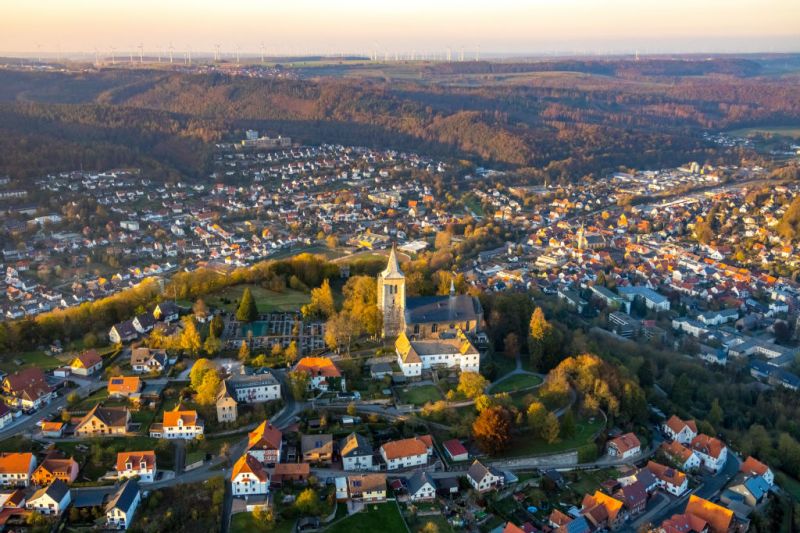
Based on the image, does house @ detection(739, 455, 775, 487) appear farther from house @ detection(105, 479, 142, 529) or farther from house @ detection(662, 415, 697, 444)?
house @ detection(105, 479, 142, 529)

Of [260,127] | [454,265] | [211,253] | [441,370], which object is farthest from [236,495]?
[260,127]

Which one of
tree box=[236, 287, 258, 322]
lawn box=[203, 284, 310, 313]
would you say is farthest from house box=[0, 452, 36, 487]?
lawn box=[203, 284, 310, 313]

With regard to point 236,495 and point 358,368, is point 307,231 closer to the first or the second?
point 358,368

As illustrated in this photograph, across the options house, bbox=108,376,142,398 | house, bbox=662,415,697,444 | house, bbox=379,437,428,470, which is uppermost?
house, bbox=108,376,142,398

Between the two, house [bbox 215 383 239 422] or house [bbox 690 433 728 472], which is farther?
house [bbox 690 433 728 472]

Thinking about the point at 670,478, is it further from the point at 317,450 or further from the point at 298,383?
the point at 298,383

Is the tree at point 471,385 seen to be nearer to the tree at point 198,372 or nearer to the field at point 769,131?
the tree at point 198,372
